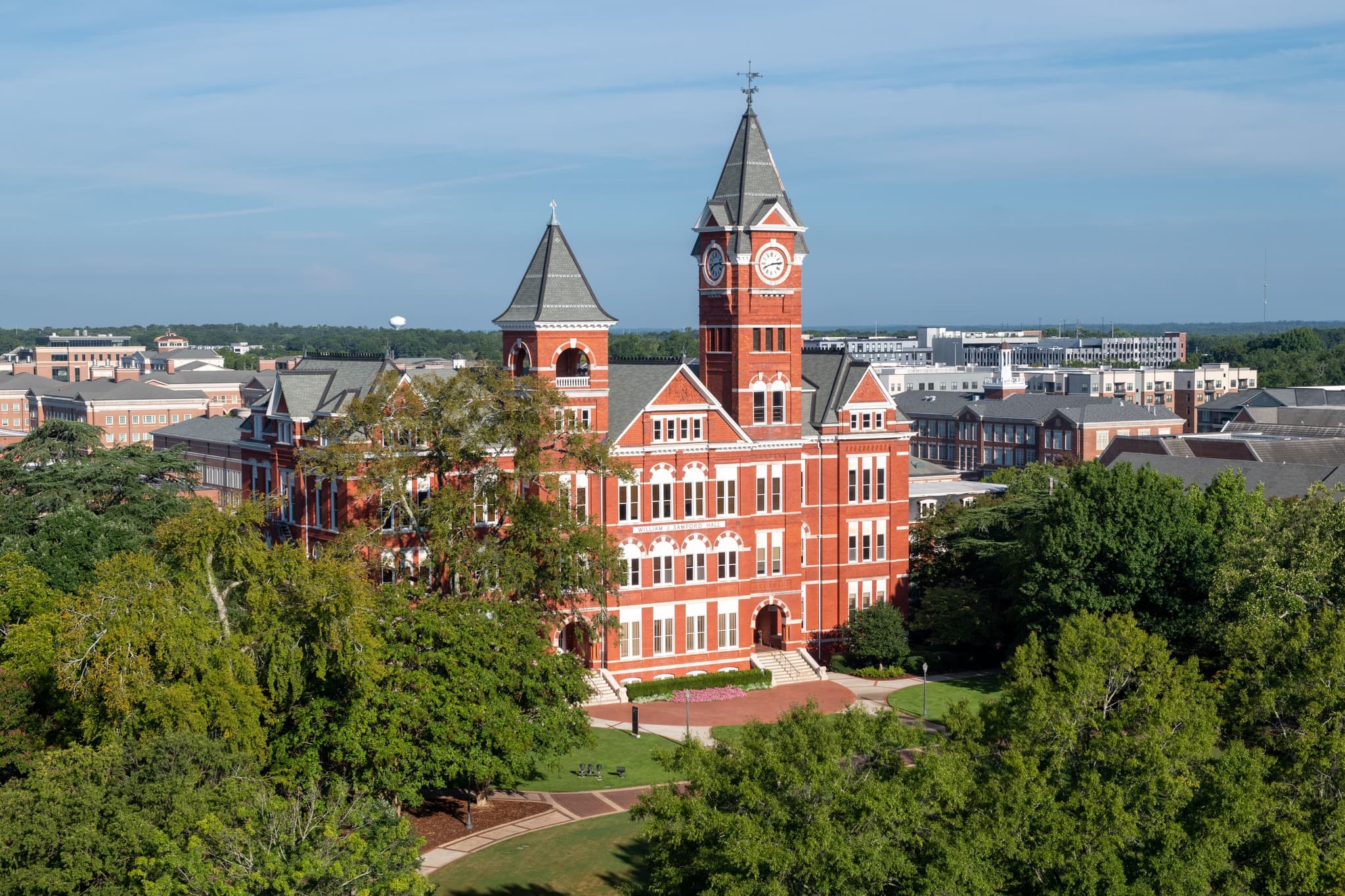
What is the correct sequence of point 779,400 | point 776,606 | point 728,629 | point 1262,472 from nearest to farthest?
point 728,629 → point 779,400 → point 776,606 → point 1262,472

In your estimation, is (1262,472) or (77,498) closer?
(77,498)

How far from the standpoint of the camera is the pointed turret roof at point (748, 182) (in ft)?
285

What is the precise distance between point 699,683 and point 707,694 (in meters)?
1.35

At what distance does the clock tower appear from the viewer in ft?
284

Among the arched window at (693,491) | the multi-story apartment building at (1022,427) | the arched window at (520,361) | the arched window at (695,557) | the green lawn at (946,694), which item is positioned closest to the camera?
the green lawn at (946,694)

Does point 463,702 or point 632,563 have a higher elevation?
point 632,563

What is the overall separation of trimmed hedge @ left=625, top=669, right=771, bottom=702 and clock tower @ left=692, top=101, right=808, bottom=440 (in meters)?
14.1

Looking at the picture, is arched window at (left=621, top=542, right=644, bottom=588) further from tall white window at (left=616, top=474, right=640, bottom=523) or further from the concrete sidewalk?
the concrete sidewalk

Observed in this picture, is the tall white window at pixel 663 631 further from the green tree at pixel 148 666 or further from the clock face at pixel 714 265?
the green tree at pixel 148 666

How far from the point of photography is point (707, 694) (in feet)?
271

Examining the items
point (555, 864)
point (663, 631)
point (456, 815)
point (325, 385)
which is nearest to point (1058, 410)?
point (663, 631)

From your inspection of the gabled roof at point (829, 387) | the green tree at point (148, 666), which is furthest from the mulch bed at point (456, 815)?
the gabled roof at point (829, 387)

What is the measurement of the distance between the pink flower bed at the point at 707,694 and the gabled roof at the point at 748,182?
27037 mm

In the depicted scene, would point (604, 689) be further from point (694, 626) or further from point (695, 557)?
point (695, 557)
